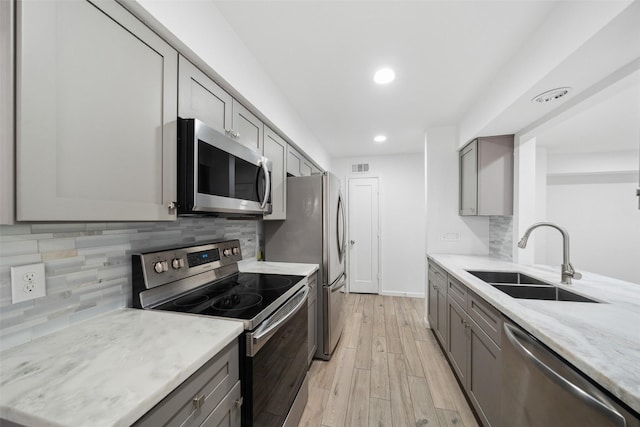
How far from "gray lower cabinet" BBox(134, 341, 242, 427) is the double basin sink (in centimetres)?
183

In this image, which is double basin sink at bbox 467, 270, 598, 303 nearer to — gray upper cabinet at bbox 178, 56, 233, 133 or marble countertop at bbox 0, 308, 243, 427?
marble countertop at bbox 0, 308, 243, 427

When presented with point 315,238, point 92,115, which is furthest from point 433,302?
point 92,115

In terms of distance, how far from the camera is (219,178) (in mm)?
1250

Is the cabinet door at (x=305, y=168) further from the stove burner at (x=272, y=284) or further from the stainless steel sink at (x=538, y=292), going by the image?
the stainless steel sink at (x=538, y=292)

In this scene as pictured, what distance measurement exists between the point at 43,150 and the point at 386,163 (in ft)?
14.3

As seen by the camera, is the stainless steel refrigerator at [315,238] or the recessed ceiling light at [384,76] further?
the stainless steel refrigerator at [315,238]

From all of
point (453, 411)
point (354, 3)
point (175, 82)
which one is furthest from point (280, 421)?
point (354, 3)

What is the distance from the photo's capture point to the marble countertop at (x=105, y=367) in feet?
1.76

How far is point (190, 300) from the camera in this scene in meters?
1.30

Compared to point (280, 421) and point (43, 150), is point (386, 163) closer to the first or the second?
point (280, 421)

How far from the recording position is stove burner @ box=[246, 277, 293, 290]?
159 centimetres

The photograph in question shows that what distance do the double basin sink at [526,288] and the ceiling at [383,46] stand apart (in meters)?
1.66

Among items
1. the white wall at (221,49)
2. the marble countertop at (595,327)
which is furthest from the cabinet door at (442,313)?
the white wall at (221,49)

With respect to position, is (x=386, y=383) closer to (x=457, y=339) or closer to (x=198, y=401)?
(x=457, y=339)
